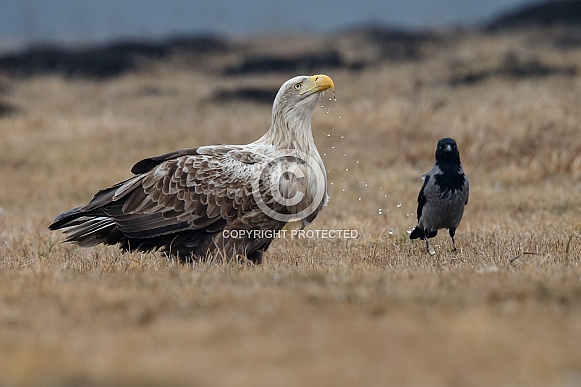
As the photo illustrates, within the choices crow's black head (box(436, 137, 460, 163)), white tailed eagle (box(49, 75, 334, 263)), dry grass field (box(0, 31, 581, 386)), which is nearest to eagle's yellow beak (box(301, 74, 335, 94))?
white tailed eagle (box(49, 75, 334, 263))

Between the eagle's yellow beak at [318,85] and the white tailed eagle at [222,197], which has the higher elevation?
the eagle's yellow beak at [318,85]

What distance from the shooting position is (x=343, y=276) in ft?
23.5

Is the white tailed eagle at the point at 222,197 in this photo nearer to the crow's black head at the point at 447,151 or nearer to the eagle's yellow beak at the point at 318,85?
the eagle's yellow beak at the point at 318,85

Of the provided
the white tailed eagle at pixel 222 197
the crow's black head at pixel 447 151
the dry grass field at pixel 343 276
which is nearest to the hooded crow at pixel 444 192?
the crow's black head at pixel 447 151

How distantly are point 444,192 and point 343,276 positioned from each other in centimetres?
286

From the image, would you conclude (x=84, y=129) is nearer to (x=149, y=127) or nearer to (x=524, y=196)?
(x=149, y=127)

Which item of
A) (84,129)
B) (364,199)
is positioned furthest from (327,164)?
(84,129)

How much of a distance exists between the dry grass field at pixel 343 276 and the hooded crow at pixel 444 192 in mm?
350

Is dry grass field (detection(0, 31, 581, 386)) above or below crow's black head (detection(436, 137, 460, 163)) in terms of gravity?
below

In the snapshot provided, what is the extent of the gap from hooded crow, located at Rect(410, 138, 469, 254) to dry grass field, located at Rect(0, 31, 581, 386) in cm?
35

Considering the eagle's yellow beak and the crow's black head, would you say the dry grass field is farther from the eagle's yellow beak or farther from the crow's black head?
the eagle's yellow beak

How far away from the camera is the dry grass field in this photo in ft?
15.3

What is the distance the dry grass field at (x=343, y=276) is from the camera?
15.3 ft

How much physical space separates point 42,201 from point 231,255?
27.3ft
